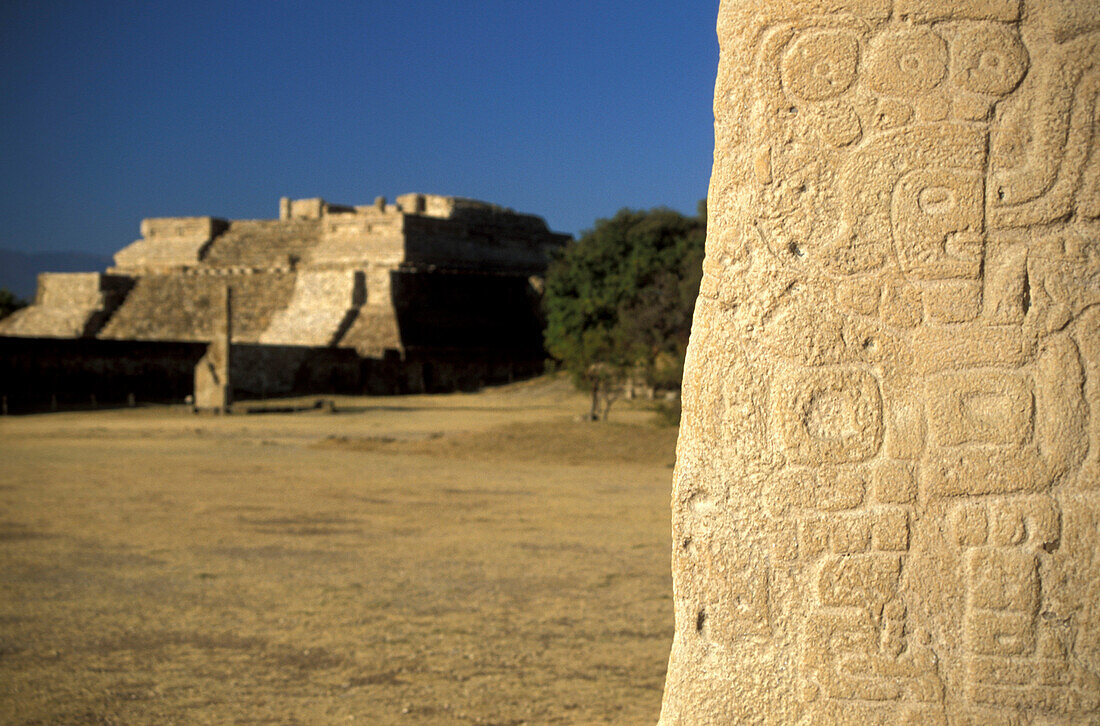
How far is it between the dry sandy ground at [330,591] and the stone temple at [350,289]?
63.2 ft

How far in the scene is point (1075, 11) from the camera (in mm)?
2031

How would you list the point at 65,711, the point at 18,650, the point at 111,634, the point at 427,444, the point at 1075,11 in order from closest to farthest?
the point at 1075,11
the point at 65,711
the point at 18,650
the point at 111,634
the point at 427,444

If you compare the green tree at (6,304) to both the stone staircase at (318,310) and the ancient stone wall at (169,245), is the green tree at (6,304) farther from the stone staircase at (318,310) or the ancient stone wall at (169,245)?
the stone staircase at (318,310)

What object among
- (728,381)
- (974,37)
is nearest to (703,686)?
(728,381)

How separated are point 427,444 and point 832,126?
13.0 m

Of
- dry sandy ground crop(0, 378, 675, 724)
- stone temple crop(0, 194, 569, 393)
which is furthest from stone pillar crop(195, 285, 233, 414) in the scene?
dry sandy ground crop(0, 378, 675, 724)

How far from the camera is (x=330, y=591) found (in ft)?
19.4

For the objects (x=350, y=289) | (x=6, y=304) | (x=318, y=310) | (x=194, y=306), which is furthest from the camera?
(x=6, y=304)

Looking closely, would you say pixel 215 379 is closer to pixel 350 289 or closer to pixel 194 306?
pixel 350 289

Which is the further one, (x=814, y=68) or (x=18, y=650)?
(x=18, y=650)

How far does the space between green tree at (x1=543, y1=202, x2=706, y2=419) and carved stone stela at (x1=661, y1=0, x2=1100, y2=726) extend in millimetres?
15157

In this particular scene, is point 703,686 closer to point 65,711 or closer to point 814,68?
point 814,68

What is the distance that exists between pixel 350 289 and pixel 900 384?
3258 cm

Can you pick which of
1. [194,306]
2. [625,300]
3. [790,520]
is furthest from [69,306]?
[790,520]
